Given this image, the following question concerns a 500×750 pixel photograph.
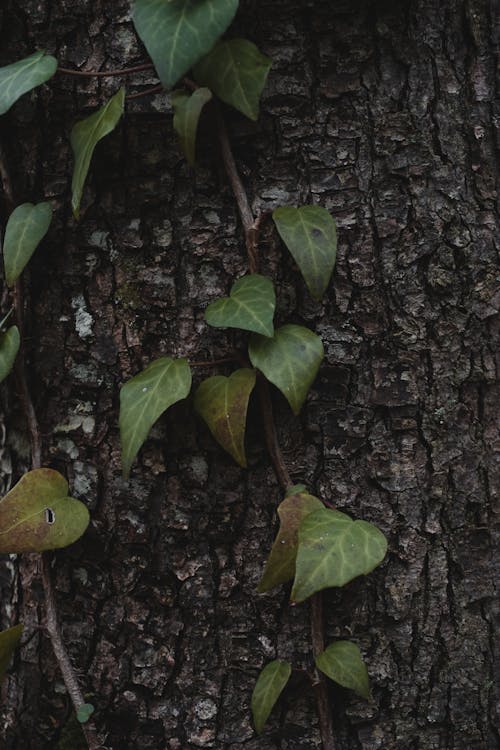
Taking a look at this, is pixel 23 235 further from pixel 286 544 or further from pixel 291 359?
pixel 286 544

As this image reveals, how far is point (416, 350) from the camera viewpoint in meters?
1.06

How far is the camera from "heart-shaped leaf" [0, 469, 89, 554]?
105 centimetres

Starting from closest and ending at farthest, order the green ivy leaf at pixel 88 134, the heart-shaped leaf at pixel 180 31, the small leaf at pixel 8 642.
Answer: the heart-shaped leaf at pixel 180 31
the green ivy leaf at pixel 88 134
the small leaf at pixel 8 642

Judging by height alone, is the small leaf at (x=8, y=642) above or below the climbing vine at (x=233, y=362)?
below

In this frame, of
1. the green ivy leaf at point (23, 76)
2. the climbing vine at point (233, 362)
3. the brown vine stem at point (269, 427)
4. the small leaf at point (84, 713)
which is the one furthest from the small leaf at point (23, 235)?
the small leaf at point (84, 713)

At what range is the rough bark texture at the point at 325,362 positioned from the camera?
1.03 m

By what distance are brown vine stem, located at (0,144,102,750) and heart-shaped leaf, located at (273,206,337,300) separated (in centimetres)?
41

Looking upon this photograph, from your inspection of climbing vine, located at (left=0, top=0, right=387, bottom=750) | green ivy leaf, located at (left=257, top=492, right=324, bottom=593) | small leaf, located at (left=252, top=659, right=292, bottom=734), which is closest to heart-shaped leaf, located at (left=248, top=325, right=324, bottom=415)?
climbing vine, located at (left=0, top=0, right=387, bottom=750)

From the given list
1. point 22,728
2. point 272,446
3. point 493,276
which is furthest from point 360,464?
point 22,728

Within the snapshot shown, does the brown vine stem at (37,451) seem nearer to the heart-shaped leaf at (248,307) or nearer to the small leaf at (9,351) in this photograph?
→ the small leaf at (9,351)

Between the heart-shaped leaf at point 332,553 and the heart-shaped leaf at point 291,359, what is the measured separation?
0.50 feet

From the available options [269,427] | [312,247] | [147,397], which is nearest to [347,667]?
[269,427]

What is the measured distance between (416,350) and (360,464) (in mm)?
172

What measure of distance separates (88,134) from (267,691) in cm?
77
